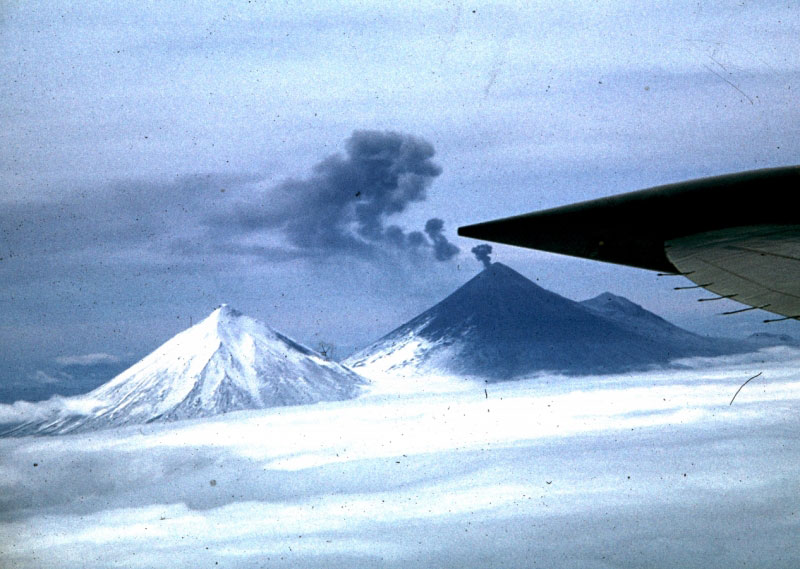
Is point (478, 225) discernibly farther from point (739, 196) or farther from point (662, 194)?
point (739, 196)

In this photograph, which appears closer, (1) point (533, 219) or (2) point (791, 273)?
(2) point (791, 273)

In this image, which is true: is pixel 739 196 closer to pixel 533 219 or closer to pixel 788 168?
pixel 788 168

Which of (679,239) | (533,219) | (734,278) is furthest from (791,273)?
(533,219)

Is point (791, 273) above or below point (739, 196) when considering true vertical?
below

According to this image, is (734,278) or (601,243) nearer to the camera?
(734,278)

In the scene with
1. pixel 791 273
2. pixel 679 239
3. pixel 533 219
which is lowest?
pixel 791 273

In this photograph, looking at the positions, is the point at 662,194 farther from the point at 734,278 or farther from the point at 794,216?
the point at 734,278

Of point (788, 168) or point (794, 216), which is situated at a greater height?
point (788, 168)

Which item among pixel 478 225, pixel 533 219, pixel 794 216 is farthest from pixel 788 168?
pixel 478 225
